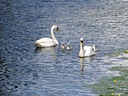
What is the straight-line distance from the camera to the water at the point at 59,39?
34350mm

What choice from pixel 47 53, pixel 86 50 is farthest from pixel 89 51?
pixel 47 53

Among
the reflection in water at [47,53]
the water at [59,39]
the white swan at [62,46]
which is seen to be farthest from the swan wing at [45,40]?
the white swan at [62,46]

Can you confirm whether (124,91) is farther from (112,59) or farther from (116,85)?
(112,59)

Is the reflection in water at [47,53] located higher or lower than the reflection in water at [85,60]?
higher

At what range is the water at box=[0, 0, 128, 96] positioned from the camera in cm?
3435

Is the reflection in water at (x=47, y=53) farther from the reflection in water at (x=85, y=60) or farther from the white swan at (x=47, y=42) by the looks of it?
the reflection in water at (x=85, y=60)

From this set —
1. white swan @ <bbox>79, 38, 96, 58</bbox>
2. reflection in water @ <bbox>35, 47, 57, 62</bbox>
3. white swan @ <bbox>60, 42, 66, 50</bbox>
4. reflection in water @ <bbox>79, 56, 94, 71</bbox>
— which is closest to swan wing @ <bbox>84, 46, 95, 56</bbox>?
white swan @ <bbox>79, 38, 96, 58</bbox>

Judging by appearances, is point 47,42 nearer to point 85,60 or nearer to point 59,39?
point 59,39

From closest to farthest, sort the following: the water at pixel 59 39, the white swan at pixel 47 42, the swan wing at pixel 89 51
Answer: the water at pixel 59 39 < the swan wing at pixel 89 51 < the white swan at pixel 47 42

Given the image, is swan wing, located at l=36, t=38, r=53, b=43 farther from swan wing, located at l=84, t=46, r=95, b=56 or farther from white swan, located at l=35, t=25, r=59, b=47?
swan wing, located at l=84, t=46, r=95, b=56

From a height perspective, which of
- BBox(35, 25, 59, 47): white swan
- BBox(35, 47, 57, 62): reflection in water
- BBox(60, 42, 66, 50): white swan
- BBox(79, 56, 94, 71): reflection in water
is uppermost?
BBox(35, 25, 59, 47): white swan

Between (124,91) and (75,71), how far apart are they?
6498 mm

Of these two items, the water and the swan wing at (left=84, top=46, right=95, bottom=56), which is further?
the swan wing at (left=84, top=46, right=95, bottom=56)

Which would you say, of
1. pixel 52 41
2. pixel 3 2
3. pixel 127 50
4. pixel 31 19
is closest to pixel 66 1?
pixel 3 2
